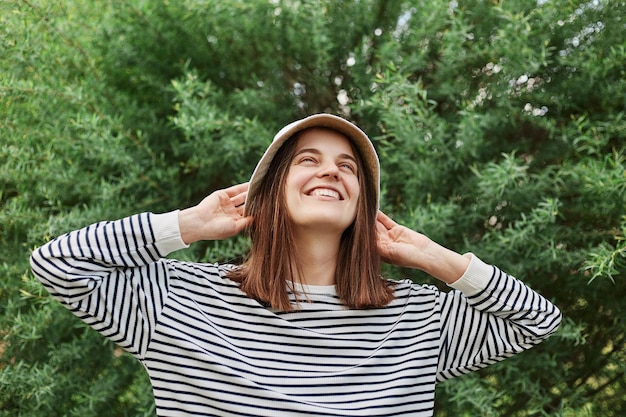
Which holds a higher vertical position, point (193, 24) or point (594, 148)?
point (193, 24)

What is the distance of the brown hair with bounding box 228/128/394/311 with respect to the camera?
1.56 metres

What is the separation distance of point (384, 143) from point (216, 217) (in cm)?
82

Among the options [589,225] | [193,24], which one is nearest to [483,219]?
[589,225]

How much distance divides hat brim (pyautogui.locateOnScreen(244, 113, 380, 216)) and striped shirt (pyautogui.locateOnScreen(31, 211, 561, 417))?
238 millimetres

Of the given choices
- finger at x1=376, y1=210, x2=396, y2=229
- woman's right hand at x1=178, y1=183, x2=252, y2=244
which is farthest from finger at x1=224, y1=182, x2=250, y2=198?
finger at x1=376, y1=210, x2=396, y2=229

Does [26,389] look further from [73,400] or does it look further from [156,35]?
[156,35]

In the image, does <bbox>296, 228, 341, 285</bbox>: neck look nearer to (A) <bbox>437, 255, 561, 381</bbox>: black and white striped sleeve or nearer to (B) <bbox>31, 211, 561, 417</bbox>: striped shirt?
(B) <bbox>31, 211, 561, 417</bbox>: striped shirt

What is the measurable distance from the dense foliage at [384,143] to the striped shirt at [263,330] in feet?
1.31

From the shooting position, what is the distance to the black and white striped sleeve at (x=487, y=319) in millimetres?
1582

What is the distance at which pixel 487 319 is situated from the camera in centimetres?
164

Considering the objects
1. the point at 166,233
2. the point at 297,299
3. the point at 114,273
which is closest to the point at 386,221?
the point at 297,299

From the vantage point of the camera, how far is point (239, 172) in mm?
2328

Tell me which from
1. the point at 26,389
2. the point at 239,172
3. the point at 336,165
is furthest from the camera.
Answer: the point at 239,172

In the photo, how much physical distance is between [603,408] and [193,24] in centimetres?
197
